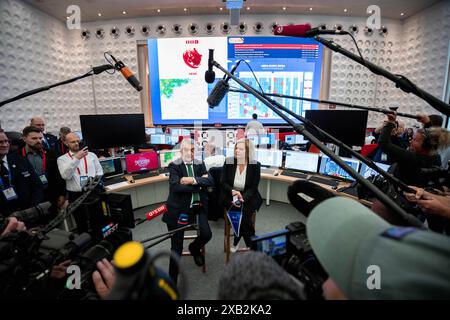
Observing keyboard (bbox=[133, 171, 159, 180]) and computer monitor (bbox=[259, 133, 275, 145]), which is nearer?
keyboard (bbox=[133, 171, 159, 180])

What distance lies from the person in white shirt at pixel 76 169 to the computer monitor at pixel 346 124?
12.3ft

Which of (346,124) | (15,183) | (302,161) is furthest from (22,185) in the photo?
(346,124)

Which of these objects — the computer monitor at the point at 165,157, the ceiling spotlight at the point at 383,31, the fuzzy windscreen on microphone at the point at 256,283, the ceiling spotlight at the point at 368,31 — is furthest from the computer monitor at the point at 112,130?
the ceiling spotlight at the point at 383,31

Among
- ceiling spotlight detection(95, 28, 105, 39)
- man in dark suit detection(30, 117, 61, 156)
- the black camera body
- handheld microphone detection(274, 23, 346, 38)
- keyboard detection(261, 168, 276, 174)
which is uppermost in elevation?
ceiling spotlight detection(95, 28, 105, 39)

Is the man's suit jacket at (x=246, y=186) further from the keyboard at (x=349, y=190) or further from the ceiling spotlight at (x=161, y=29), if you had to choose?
the ceiling spotlight at (x=161, y=29)

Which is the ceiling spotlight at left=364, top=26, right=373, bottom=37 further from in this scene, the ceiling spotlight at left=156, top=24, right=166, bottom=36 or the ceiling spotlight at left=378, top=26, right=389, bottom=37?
the ceiling spotlight at left=156, top=24, right=166, bottom=36

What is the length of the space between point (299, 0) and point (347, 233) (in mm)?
6055

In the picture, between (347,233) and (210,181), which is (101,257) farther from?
(210,181)

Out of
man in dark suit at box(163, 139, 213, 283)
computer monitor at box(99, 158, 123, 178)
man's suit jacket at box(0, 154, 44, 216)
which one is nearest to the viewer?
man's suit jacket at box(0, 154, 44, 216)

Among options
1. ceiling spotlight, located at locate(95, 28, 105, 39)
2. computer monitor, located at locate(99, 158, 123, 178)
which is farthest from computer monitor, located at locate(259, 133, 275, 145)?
Answer: ceiling spotlight, located at locate(95, 28, 105, 39)

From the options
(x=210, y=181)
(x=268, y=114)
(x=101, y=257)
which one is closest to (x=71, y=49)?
(x=268, y=114)

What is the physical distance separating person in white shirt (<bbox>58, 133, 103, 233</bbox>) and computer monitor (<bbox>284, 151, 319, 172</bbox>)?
121 inches

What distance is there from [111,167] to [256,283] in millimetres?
3848

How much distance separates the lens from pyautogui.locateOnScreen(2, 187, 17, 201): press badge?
211 centimetres
